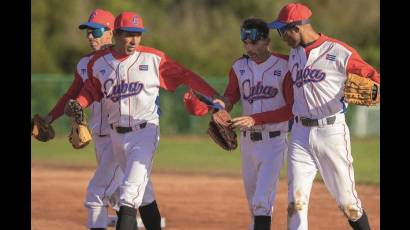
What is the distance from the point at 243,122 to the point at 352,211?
1.27 metres

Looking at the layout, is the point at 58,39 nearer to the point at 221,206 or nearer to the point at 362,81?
the point at 221,206

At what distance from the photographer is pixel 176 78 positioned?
9078 millimetres

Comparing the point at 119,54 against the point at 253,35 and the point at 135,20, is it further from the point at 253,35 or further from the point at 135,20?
the point at 253,35

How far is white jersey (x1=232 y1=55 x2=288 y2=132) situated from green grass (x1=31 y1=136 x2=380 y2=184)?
8.12m

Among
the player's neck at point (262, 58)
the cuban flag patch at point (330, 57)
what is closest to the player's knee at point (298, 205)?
the cuban flag patch at point (330, 57)

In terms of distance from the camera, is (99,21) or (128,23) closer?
(128,23)

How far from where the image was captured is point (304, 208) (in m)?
8.26

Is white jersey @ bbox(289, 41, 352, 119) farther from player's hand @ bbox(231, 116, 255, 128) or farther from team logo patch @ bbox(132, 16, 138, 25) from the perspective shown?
team logo patch @ bbox(132, 16, 138, 25)

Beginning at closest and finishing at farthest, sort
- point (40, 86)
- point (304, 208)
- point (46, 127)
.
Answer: point (304, 208), point (46, 127), point (40, 86)

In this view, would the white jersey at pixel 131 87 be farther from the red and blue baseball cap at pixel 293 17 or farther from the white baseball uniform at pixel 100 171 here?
the red and blue baseball cap at pixel 293 17

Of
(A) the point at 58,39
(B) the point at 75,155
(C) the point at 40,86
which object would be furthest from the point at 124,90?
(A) the point at 58,39

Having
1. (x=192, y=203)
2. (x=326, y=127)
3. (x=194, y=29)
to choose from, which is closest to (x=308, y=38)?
(x=326, y=127)
